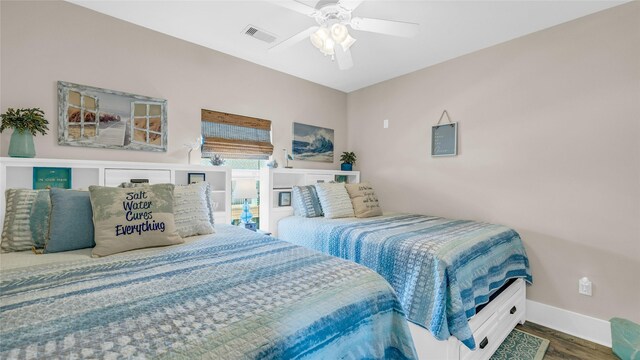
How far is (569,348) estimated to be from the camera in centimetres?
206

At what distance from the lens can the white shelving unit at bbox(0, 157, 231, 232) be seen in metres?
1.87

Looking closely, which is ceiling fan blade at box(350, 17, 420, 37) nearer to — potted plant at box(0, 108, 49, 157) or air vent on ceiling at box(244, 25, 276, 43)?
air vent on ceiling at box(244, 25, 276, 43)

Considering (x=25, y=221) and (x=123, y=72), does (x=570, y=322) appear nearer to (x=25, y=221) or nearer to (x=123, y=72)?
(x=25, y=221)

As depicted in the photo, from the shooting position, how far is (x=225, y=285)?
104cm

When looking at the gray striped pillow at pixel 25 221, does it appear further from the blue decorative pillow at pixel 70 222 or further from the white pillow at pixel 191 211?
the white pillow at pixel 191 211

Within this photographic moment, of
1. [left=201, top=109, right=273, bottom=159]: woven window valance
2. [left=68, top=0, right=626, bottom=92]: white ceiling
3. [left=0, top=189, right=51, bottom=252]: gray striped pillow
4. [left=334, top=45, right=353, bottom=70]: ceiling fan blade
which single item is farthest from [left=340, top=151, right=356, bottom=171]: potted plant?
[left=0, top=189, right=51, bottom=252]: gray striped pillow

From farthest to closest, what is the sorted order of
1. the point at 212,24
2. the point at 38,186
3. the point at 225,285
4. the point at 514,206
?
the point at 514,206 < the point at 212,24 < the point at 38,186 < the point at 225,285

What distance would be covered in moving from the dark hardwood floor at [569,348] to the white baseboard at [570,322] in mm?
55

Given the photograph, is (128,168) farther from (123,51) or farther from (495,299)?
(495,299)

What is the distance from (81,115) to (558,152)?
157 inches

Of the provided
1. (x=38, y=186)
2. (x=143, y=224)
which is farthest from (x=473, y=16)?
(x=38, y=186)

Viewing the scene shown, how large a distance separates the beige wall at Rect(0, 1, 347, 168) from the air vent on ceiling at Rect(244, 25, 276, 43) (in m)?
0.55

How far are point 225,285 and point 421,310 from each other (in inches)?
47.9

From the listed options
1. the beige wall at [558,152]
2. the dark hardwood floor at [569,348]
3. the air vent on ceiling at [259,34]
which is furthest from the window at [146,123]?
the dark hardwood floor at [569,348]
